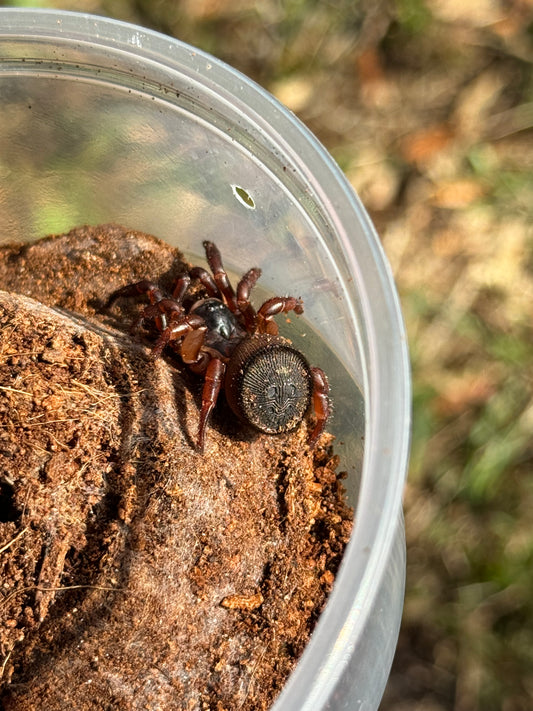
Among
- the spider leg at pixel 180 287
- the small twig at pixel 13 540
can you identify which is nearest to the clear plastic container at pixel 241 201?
the spider leg at pixel 180 287

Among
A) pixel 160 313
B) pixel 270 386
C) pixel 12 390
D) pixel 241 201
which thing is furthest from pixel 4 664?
pixel 241 201

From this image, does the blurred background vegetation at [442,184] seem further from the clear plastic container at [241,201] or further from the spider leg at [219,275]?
the clear plastic container at [241,201]

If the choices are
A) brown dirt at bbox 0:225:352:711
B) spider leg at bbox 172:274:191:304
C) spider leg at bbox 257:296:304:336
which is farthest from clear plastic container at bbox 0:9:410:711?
brown dirt at bbox 0:225:352:711

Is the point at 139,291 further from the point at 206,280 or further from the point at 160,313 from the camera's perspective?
the point at 206,280

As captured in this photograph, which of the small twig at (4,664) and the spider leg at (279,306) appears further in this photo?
the spider leg at (279,306)

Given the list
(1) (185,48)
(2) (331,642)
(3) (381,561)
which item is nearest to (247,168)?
(1) (185,48)

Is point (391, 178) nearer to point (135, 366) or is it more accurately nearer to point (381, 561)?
point (135, 366)

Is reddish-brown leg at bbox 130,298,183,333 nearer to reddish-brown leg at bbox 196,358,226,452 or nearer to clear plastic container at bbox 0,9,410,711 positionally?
reddish-brown leg at bbox 196,358,226,452
